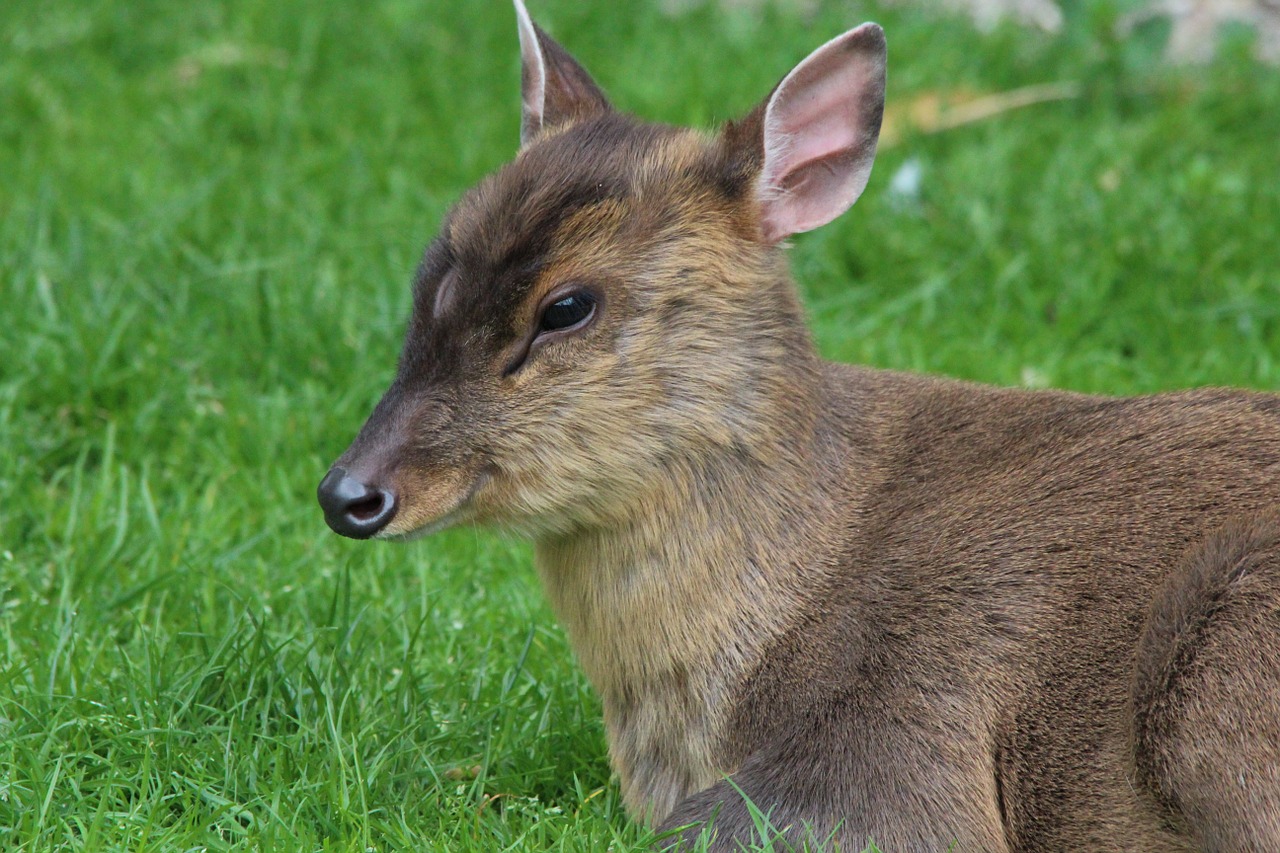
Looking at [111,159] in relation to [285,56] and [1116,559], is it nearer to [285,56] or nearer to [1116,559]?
[285,56]

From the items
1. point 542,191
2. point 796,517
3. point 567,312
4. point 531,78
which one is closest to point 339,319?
point 531,78

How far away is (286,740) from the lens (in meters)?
4.22

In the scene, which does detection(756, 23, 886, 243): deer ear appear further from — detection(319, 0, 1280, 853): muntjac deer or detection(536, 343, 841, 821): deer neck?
detection(536, 343, 841, 821): deer neck

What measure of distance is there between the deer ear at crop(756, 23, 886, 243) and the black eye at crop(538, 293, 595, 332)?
534 millimetres

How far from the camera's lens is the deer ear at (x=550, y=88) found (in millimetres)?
4730

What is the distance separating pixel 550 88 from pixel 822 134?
87cm

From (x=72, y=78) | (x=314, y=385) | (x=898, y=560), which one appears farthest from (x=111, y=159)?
(x=898, y=560)

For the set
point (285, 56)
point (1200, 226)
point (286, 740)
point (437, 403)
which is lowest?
point (1200, 226)

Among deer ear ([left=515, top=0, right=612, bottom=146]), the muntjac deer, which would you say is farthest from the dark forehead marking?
deer ear ([left=515, top=0, right=612, bottom=146])

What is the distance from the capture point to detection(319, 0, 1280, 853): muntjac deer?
12.4 ft

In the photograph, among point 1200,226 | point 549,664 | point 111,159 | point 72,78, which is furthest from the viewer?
point 72,78

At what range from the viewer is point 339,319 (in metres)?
6.32

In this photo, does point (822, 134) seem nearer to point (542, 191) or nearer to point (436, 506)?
point (542, 191)

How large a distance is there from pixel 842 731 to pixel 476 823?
85 centimetres
